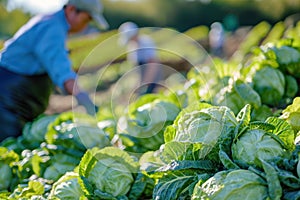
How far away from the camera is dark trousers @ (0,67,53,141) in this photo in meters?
4.14

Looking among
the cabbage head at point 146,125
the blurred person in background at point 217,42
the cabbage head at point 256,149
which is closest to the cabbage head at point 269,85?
the cabbage head at point 146,125

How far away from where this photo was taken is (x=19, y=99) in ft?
14.2

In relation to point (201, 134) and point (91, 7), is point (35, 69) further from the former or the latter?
point (201, 134)

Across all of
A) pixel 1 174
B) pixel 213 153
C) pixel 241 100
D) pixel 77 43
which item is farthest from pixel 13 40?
pixel 77 43

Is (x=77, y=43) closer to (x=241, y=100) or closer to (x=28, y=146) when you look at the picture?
(x=28, y=146)

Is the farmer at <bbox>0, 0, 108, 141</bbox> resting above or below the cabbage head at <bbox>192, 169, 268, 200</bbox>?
below

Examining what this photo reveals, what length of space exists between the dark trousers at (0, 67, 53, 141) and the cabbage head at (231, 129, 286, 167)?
265cm

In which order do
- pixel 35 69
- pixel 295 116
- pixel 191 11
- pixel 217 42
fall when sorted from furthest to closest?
1. pixel 191 11
2. pixel 217 42
3. pixel 35 69
4. pixel 295 116

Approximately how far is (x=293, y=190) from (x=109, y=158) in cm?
92

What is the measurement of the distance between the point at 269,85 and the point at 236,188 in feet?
4.59

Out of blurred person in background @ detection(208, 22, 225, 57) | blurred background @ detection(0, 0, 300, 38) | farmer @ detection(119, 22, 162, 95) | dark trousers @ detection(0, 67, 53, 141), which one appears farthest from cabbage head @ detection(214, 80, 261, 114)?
blurred background @ detection(0, 0, 300, 38)

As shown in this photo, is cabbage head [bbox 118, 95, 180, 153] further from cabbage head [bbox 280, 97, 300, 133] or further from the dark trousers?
the dark trousers

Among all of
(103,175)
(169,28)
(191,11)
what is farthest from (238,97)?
(191,11)

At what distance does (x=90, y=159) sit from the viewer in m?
2.26
